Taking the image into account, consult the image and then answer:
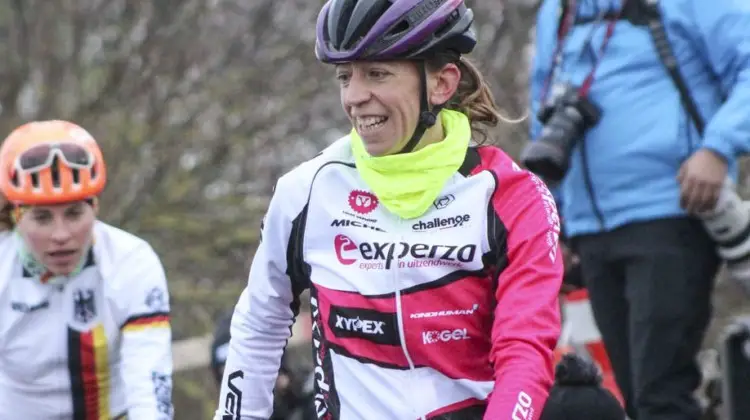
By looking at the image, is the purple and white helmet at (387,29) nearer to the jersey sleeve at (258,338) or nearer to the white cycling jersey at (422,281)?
the white cycling jersey at (422,281)

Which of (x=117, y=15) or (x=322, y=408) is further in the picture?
(x=117, y=15)

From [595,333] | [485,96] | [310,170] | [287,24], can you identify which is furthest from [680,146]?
[287,24]

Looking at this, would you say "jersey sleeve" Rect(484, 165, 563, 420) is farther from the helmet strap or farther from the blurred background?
the blurred background

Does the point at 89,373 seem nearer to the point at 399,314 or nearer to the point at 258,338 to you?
the point at 258,338

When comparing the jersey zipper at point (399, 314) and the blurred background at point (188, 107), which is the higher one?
the jersey zipper at point (399, 314)

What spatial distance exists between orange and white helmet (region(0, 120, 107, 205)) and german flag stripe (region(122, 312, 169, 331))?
0.51m

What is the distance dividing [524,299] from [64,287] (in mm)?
2590

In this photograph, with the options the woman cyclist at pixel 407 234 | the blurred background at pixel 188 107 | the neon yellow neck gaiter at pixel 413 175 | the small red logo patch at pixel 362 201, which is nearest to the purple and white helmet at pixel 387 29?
the woman cyclist at pixel 407 234

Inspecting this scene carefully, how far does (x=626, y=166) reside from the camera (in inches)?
269

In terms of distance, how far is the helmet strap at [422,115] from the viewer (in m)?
5.13

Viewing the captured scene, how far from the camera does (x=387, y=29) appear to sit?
4.98m

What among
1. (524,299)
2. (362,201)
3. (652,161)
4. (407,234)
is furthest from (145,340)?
(524,299)

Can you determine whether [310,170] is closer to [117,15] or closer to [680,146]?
[680,146]

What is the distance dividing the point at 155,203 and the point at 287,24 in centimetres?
205
